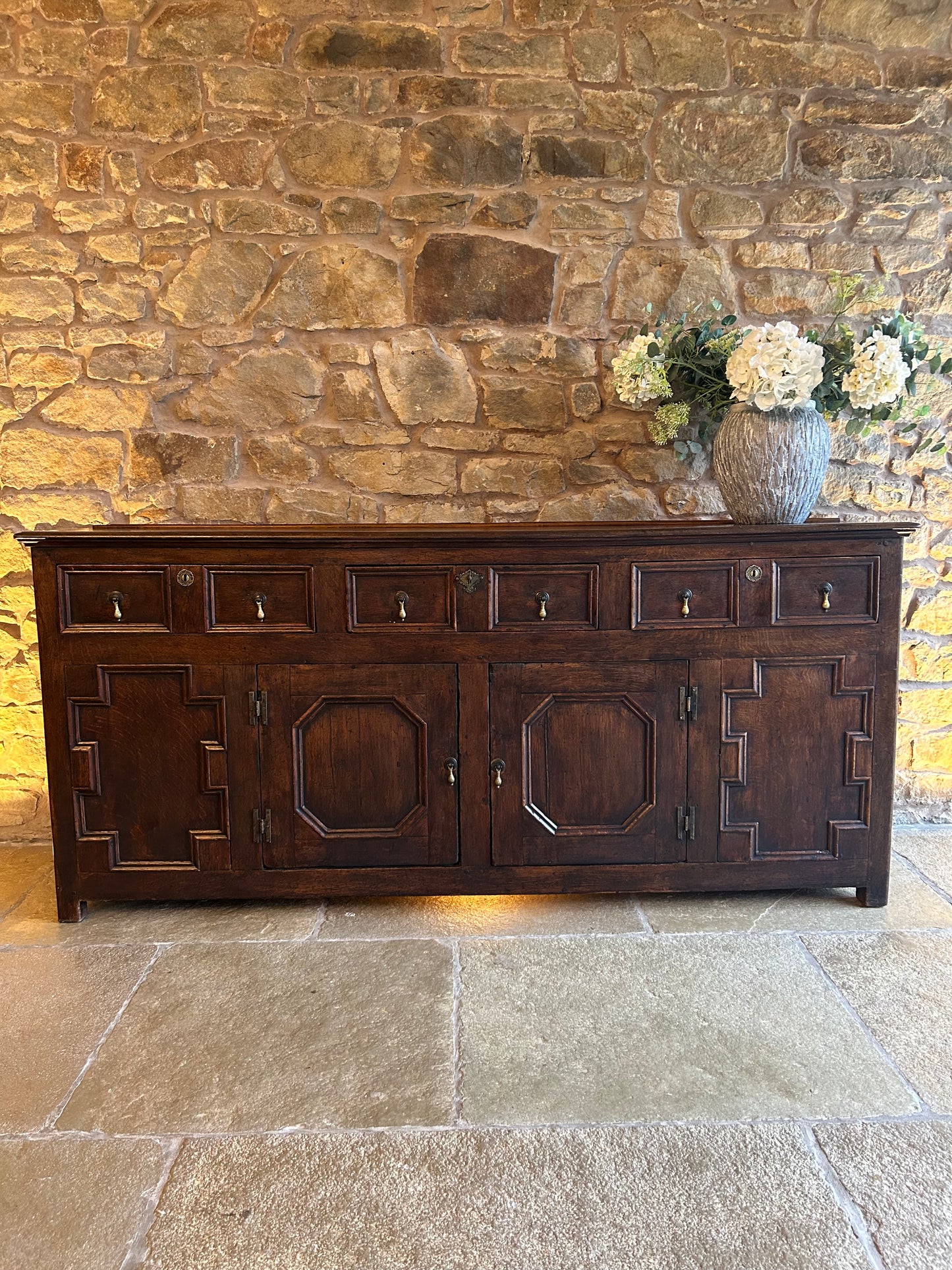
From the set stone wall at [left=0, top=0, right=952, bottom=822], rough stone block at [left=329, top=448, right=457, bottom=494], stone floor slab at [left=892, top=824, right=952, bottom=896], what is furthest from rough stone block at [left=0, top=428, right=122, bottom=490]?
Answer: stone floor slab at [left=892, top=824, right=952, bottom=896]

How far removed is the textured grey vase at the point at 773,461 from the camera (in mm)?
2430

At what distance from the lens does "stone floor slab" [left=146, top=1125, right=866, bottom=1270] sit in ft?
4.35

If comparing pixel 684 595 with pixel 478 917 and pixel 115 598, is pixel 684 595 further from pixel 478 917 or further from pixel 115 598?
pixel 115 598

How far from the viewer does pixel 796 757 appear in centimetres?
240

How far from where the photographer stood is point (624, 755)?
240cm

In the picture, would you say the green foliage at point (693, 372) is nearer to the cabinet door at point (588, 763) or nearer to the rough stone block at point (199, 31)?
the cabinet door at point (588, 763)

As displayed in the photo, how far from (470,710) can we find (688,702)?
1.89 feet

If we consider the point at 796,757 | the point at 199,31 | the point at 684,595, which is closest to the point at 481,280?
the point at 199,31

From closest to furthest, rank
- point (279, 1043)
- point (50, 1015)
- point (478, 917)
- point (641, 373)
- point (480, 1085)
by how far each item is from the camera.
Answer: point (480, 1085) → point (279, 1043) → point (50, 1015) → point (478, 917) → point (641, 373)

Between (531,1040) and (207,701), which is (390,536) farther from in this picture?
(531,1040)

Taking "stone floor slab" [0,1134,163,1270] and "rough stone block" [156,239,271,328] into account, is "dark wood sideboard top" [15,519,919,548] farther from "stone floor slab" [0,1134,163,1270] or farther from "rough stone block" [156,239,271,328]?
"stone floor slab" [0,1134,163,1270]

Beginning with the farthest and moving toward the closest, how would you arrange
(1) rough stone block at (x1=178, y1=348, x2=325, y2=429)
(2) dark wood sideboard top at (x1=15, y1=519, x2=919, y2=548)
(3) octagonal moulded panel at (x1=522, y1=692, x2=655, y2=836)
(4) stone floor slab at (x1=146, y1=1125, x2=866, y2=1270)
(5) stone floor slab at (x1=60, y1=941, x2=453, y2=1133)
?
(1) rough stone block at (x1=178, y1=348, x2=325, y2=429)
(3) octagonal moulded panel at (x1=522, y1=692, x2=655, y2=836)
(2) dark wood sideboard top at (x1=15, y1=519, x2=919, y2=548)
(5) stone floor slab at (x1=60, y1=941, x2=453, y2=1133)
(4) stone floor slab at (x1=146, y1=1125, x2=866, y2=1270)

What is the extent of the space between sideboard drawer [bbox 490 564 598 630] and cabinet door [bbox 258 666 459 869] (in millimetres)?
218

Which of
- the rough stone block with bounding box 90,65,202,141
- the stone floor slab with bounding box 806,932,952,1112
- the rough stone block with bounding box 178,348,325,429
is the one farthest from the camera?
the rough stone block with bounding box 178,348,325,429
